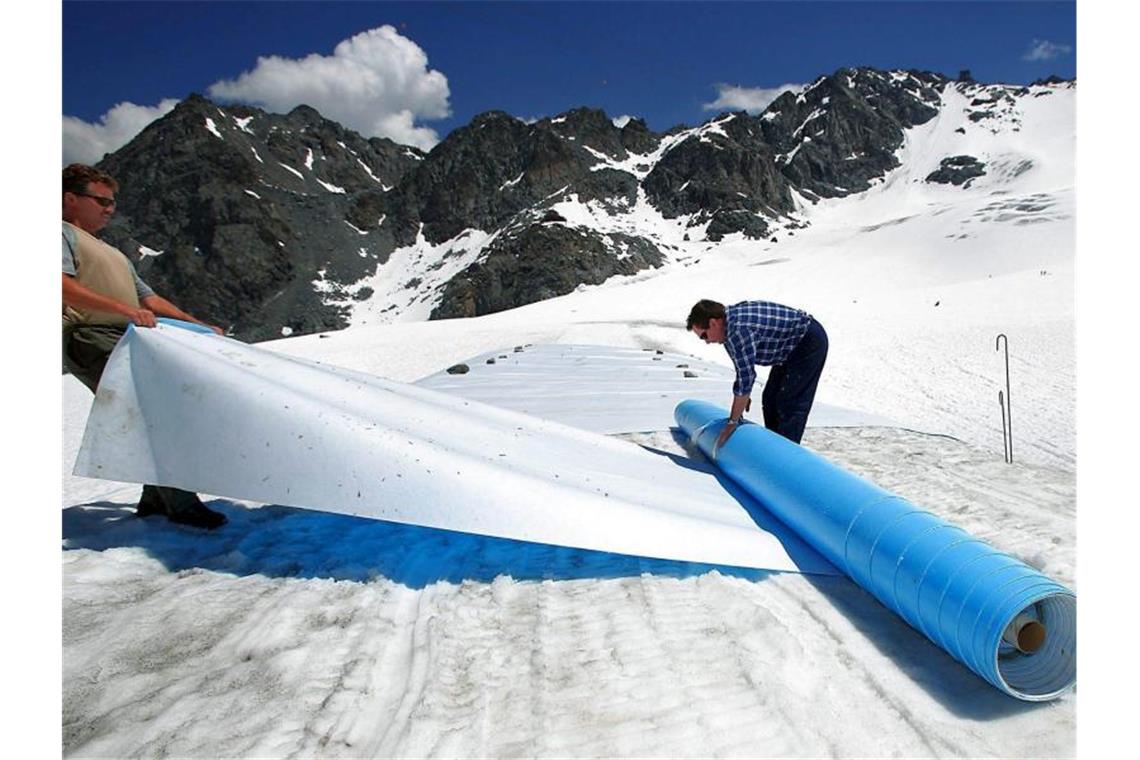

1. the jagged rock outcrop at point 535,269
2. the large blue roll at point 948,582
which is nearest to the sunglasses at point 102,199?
the large blue roll at point 948,582

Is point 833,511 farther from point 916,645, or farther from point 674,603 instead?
point 674,603

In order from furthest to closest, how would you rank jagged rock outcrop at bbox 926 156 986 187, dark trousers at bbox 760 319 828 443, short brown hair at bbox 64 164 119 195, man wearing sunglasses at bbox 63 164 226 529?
jagged rock outcrop at bbox 926 156 986 187 < dark trousers at bbox 760 319 828 443 < short brown hair at bbox 64 164 119 195 < man wearing sunglasses at bbox 63 164 226 529

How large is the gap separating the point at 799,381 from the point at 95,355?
14.1ft

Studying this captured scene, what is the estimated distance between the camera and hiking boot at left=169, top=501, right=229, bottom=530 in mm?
3389

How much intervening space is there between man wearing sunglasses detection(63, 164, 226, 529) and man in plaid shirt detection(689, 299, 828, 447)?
3236 mm

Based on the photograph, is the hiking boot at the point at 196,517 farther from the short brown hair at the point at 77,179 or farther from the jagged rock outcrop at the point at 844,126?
the jagged rock outcrop at the point at 844,126

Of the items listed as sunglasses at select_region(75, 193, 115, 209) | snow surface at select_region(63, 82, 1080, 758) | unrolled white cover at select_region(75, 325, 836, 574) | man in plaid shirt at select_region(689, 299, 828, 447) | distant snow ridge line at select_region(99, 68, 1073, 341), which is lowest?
snow surface at select_region(63, 82, 1080, 758)

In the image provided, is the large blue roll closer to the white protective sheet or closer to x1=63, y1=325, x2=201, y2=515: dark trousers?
the white protective sheet

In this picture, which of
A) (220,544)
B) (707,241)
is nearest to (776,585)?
(220,544)

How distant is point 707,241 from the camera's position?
3002 inches

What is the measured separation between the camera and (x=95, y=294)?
117 inches

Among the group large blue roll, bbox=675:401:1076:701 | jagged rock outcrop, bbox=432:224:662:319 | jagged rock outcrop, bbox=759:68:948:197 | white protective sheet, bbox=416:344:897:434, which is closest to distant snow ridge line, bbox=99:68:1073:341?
jagged rock outcrop, bbox=432:224:662:319

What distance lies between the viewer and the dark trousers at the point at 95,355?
315cm

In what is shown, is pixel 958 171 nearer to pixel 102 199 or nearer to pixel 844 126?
pixel 844 126
